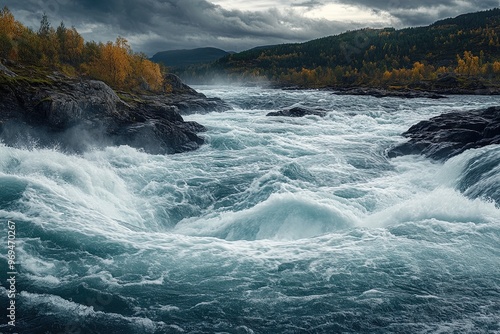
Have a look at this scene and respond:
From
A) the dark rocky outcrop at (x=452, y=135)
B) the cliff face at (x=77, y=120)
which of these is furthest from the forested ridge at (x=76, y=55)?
the dark rocky outcrop at (x=452, y=135)

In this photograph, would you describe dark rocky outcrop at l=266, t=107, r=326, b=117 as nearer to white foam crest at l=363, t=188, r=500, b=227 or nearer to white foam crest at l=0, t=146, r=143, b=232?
white foam crest at l=0, t=146, r=143, b=232

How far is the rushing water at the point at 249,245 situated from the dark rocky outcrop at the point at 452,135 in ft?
10.4

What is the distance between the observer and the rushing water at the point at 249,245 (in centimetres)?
1416

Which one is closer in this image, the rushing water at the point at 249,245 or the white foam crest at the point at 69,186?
the rushing water at the point at 249,245

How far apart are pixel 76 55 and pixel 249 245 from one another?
82427mm

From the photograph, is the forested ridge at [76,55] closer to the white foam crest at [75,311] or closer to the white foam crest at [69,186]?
the white foam crest at [69,186]

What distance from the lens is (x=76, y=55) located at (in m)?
88.8

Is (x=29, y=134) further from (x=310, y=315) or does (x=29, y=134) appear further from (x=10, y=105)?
(x=310, y=315)

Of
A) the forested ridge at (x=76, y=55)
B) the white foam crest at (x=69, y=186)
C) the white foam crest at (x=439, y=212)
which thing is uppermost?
the forested ridge at (x=76, y=55)

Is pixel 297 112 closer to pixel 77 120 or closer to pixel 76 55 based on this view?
pixel 77 120

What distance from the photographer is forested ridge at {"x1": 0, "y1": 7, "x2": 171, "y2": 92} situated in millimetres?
71500

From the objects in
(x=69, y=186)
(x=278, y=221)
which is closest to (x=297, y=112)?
(x=278, y=221)

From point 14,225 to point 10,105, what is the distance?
67.0 feet

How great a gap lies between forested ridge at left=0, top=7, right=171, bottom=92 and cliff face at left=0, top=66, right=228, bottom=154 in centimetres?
2993
